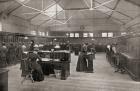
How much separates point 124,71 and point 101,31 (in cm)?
1007

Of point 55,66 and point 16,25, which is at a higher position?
point 16,25

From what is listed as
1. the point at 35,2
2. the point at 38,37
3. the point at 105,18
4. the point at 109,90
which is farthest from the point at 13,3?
the point at 105,18

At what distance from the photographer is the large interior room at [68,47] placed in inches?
193

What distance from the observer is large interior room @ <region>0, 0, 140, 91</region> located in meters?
4.91

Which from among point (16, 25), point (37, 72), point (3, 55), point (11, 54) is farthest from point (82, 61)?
point (16, 25)

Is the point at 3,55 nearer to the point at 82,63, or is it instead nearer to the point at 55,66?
the point at 55,66

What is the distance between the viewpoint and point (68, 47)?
10180mm

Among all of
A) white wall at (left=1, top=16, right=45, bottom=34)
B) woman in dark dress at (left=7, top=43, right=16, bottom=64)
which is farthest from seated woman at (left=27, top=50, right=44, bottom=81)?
white wall at (left=1, top=16, right=45, bottom=34)

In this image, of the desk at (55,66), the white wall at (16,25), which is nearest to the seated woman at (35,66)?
the desk at (55,66)

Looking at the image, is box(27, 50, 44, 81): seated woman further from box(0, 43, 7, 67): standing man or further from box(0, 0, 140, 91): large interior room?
box(0, 43, 7, 67): standing man

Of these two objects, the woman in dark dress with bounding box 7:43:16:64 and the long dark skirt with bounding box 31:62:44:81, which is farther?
the woman in dark dress with bounding box 7:43:16:64

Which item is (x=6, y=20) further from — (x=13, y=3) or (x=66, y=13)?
(x=66, y=13)

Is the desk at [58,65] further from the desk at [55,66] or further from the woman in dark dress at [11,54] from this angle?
the woman in dark dress at [11,54]

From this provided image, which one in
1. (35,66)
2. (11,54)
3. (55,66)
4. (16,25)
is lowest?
(55,66)
